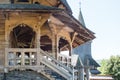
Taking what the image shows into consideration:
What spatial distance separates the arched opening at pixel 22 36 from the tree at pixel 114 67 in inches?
1235

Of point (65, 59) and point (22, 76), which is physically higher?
point (65, 59)

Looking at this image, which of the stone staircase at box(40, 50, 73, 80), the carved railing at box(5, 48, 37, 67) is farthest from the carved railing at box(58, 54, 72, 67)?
the carved railing at box(5, 48, 37, 67)

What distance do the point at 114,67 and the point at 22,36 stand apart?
113ft

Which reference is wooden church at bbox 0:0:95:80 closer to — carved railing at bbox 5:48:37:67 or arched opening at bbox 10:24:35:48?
carved railing at bbox 5:48:37:67

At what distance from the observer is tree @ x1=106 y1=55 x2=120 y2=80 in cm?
5362

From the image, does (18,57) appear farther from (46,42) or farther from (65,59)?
(46,42)

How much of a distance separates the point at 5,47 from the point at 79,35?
621 cm

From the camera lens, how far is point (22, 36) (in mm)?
21938

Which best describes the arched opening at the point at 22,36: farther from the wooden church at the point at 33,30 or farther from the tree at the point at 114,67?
the tree at the point at 114,67

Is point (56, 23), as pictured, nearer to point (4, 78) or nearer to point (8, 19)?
point (8, 19)

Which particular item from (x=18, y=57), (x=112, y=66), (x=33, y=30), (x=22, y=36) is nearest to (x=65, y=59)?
(x=22, y=36)

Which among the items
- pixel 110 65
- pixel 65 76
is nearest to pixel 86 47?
pixel 110 65

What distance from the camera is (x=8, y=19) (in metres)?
16.3

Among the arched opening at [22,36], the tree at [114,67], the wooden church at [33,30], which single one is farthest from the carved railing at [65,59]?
the tree at [114,67]
